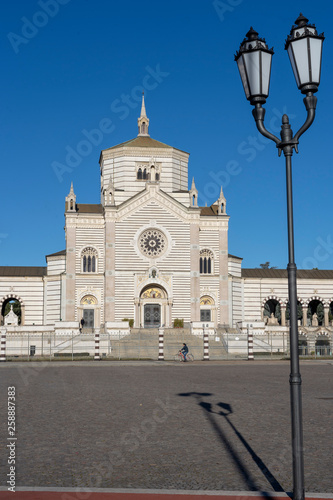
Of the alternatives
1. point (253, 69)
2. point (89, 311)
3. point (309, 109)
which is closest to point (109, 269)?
point (89, 311)

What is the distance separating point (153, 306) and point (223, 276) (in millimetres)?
7472

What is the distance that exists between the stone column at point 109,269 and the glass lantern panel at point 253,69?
48826 millimetres

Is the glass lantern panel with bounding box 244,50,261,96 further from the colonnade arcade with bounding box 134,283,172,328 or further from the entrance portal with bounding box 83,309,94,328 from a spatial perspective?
the entrance portal with bounding box 83,309,94,328

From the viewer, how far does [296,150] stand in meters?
7.18

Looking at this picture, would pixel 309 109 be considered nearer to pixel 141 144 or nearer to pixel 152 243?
pixel 152 243

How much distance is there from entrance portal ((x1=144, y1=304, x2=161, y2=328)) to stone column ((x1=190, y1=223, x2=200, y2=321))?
330 cm

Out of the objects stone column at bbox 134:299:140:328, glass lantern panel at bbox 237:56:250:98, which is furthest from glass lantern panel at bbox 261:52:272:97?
stone column at bbox 134:299:140:328

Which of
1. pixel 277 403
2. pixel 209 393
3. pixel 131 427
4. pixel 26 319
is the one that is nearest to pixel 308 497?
pixel 131 427

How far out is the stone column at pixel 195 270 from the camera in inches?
2231

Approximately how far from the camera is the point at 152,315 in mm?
57188

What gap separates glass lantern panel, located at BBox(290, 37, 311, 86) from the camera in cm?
707

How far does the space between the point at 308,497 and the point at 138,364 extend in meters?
25.3

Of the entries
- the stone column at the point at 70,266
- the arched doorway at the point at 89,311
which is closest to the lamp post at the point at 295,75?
the stone column at the point at 70,266

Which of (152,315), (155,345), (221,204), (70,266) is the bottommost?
(155,345)
